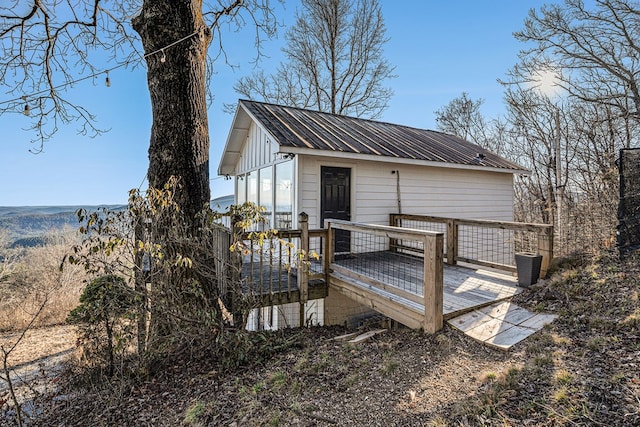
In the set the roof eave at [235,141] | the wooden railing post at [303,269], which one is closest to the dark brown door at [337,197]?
the wooden railing post at [303,269]

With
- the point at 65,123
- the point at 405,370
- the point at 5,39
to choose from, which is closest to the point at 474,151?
the point at 405,370

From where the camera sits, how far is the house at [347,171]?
6469 millimetres

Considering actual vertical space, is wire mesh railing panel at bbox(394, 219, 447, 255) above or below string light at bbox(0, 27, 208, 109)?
below

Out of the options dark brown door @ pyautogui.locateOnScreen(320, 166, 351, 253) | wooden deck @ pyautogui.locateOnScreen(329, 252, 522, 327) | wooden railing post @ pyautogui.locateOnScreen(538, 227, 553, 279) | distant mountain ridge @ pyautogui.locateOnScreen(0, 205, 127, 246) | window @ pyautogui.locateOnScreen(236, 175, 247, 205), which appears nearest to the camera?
wooden deck @ pyautogui.locateOnScreen(329, 252, 522, 327)

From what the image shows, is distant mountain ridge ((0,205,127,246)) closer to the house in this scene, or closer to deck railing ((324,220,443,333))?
the house

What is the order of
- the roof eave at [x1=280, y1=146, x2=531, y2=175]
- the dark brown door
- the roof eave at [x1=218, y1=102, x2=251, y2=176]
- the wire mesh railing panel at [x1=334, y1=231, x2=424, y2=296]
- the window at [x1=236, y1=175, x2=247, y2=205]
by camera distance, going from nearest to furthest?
1. the wire mesh railing panel at [x1=334, y1=231, x2=424, y2=296]
2. the roof eave at [x1=280, y1=146, x2=531, y2=175]
3. the dark brown door
4. the roof eave at [x1=218, y1=102, x2=251, y2=176]
5. the window at [x1=236, y1=175, x2=247, y2=205]

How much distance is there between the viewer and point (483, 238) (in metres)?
8.70

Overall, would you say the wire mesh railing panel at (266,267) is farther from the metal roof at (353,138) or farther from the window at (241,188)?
the window at (241,188)

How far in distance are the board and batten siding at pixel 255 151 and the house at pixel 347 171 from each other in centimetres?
2

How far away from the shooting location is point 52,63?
6129 millimetres

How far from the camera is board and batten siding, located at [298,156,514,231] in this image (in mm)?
6562

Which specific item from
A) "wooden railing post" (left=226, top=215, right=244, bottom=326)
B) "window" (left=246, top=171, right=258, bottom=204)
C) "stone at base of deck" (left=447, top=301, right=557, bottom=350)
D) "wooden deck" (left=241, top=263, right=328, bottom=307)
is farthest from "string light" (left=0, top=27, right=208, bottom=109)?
"stone at base of deck" (left=447, top=301, right=557, bottom=350)

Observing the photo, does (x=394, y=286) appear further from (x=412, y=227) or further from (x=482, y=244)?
(x=482, y=244)

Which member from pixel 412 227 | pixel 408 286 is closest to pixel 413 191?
pixel 412 227
